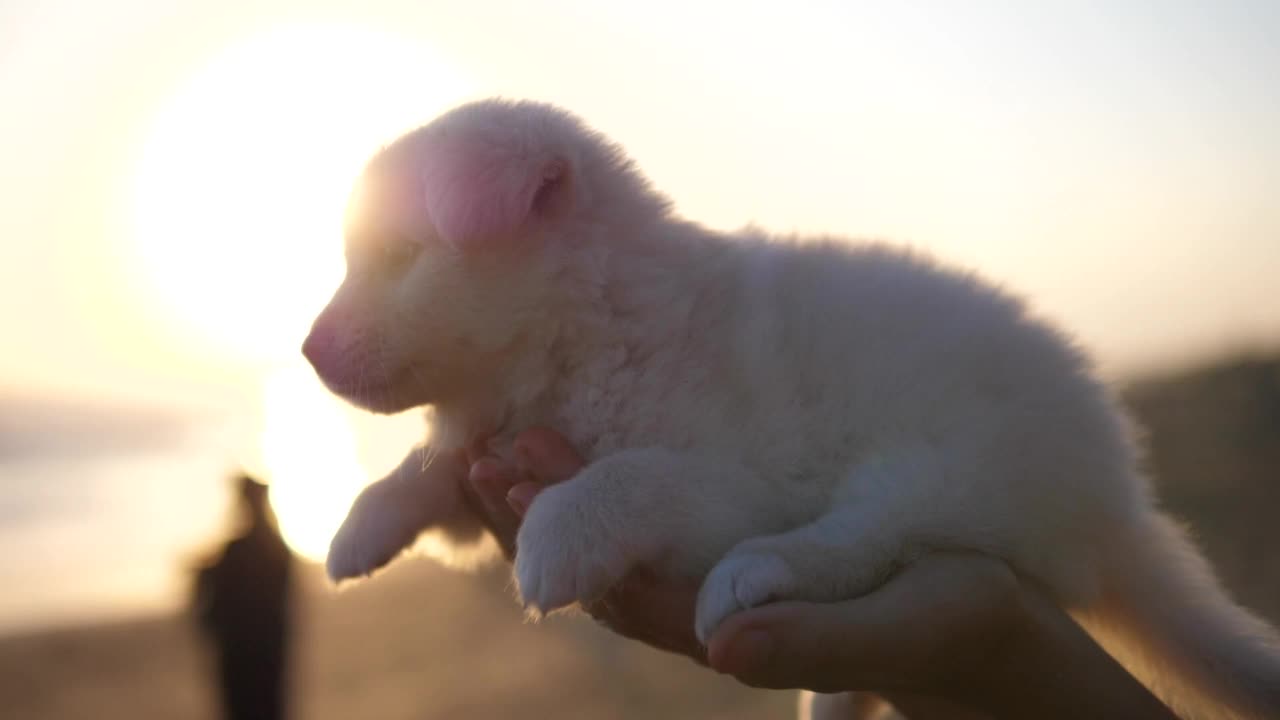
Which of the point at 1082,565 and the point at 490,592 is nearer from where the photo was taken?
the point at 1082,565

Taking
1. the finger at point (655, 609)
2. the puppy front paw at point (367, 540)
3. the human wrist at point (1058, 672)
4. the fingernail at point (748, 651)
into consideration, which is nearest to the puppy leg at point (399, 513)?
the puppy front paw at point (367, 540)

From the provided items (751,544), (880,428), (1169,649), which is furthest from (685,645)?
(1169,649)

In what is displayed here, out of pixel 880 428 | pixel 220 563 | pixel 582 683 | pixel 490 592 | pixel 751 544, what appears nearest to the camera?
pixel 751 544

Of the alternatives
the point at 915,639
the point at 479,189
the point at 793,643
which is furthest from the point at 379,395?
the point at 915,639

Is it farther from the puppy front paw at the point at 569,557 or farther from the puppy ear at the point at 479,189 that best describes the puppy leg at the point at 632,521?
the puppy ear at the point at 479,189

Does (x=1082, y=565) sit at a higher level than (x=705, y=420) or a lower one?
lower

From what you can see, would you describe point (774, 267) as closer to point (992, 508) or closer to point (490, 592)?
point (992, 508)

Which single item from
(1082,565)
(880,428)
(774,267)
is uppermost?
(774,267)
